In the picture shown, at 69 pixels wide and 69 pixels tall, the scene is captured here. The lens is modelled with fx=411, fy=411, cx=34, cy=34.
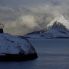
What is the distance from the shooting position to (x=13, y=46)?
3578 inches

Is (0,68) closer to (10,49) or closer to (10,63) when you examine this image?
(10,63)

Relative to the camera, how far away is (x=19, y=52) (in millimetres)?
88812

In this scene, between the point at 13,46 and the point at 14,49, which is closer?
the point at 14,49

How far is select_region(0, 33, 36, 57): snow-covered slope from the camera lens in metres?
89.1

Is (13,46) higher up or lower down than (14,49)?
higher up

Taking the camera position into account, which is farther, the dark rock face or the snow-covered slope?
the snow-covered slope

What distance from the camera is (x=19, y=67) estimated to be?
7656cm

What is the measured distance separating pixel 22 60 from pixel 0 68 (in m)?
13.9

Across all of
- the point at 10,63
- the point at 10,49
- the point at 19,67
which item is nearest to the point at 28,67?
the point at 19,67

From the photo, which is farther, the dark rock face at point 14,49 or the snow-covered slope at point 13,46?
the snow-covered slope at point 13,46

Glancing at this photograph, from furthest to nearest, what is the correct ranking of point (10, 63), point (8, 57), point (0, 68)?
1. point (8, 57)
2. point (10, 63)
3. point (0, 68)

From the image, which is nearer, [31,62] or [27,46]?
[31,62]

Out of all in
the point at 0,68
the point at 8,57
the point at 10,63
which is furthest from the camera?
the point at 8,57

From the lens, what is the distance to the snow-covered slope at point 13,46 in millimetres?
89088
